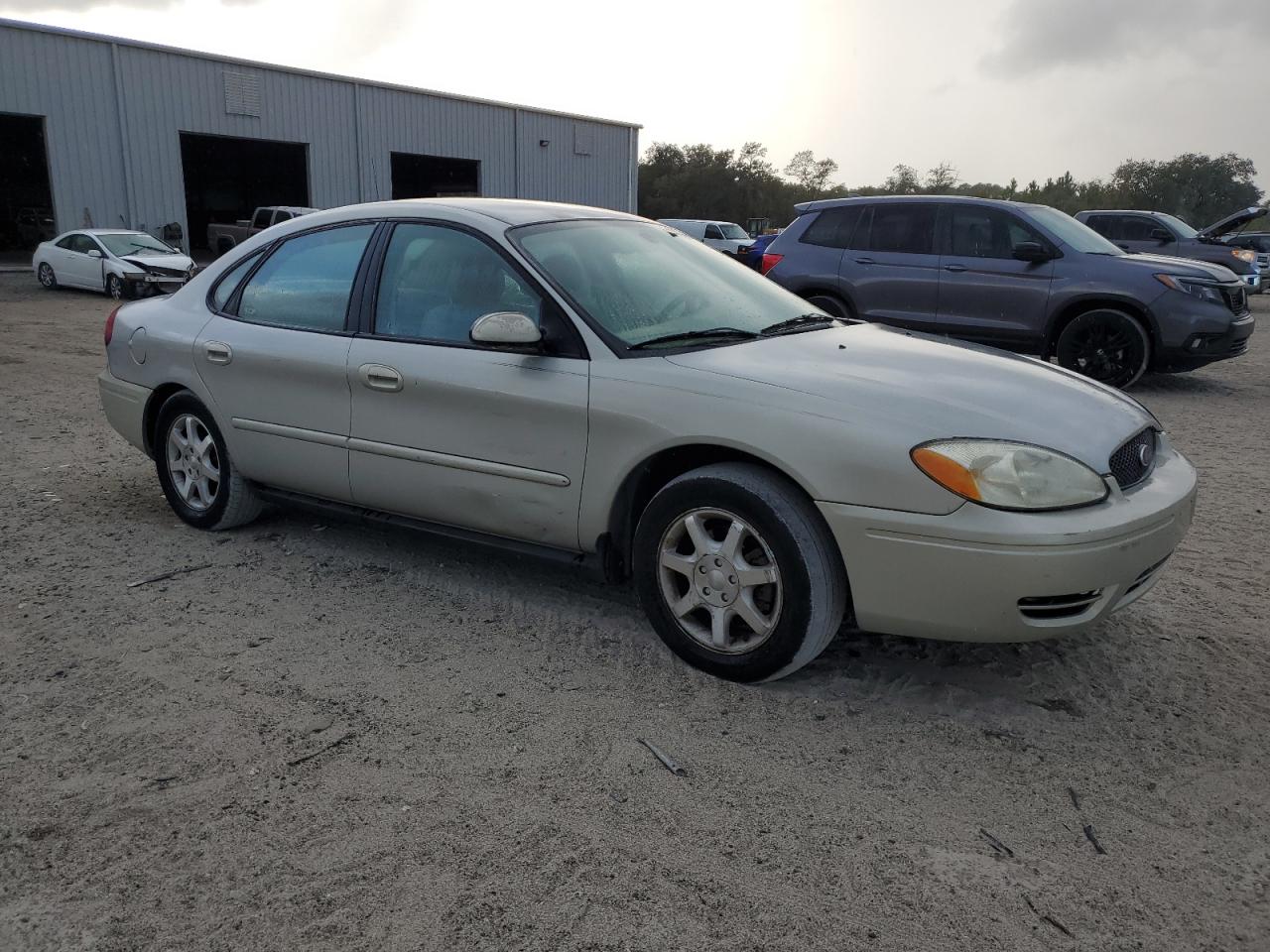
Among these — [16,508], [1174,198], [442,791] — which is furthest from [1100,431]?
[1174,198]

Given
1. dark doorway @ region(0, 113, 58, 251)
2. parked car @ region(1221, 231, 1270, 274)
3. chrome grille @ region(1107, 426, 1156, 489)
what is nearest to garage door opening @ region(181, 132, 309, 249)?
dark doorway @ region(0, 113, 58, 251)

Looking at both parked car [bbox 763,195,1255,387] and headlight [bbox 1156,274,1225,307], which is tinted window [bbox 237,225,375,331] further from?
headlight [bbox 1156,274,1225,307]

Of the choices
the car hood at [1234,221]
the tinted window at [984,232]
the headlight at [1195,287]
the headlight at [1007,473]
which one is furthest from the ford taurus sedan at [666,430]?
the car hood at [1234,221]

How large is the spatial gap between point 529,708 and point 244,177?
1702 inches

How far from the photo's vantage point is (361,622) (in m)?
3.90

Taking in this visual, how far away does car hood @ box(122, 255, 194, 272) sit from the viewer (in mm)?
18094

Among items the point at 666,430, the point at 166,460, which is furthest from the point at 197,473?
the point at 666,430

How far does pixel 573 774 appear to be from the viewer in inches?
112

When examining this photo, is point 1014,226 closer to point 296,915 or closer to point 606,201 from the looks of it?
point 296,915

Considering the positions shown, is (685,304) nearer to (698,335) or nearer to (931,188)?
(698,335)

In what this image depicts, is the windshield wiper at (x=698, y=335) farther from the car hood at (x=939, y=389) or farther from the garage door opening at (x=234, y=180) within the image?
the garage door opening at (x=234, y=180)

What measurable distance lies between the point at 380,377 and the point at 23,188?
4239cm

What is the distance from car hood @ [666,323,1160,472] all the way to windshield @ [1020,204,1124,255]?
6.19 m

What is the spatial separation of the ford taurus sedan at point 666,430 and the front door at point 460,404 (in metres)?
0.01
